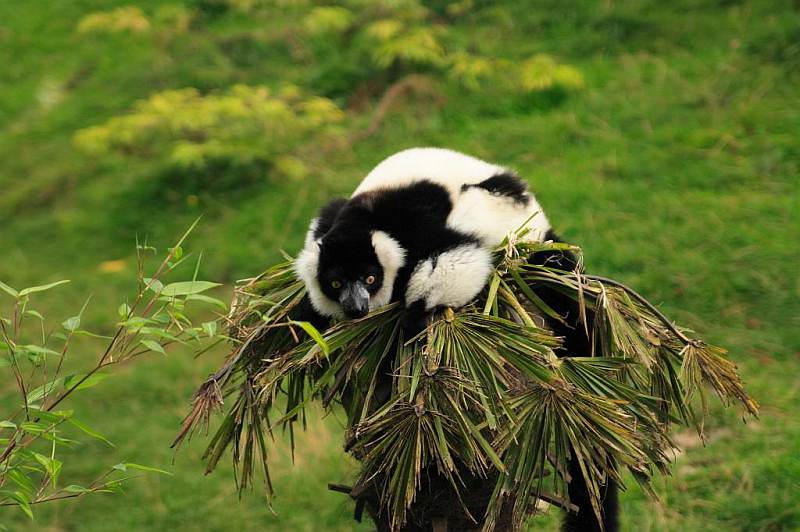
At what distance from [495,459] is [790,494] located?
248 centimetres

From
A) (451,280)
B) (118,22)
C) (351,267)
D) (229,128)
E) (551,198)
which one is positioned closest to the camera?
(451,280)

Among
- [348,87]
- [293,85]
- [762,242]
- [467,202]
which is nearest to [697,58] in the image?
[762,242]

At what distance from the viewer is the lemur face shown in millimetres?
A: 3211

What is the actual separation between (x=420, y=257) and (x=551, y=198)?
12.7 ft

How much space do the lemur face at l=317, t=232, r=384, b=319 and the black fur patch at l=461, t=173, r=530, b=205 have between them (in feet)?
1.87

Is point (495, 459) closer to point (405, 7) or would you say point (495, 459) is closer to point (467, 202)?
point (467, 202)

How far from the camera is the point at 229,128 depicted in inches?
330

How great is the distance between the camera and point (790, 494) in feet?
14.3

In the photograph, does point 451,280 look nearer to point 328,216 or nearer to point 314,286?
point 314,286

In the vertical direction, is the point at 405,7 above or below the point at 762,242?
above

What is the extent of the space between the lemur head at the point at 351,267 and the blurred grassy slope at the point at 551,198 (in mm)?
1080

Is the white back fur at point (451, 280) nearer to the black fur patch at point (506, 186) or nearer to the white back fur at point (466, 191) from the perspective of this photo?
the white back fur at point (466, 191)

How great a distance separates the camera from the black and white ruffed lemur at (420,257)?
3048 millimetres

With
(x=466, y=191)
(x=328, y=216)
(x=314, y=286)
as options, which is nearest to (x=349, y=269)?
(x=314, y=286)
